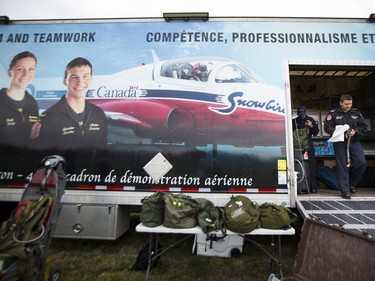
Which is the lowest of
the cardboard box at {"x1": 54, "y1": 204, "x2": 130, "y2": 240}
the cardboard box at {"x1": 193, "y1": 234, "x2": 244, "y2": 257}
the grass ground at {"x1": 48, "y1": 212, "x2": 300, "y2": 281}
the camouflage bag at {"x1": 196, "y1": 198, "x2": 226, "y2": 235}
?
the grass ground at {"x1": 48, "y1": 212, "x2": 300, "y2": 281}

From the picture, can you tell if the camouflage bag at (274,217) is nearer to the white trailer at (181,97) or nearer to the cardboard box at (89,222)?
the white trailer at (181,97)

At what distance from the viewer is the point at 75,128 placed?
2996 mm

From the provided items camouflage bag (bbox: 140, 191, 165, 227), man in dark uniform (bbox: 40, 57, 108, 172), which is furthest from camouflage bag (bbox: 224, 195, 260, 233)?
man in dark uniform (bbox: 40, 57, 108, 172)

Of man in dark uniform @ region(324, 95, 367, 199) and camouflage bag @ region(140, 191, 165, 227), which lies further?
man in dark uniform @ region(324, 95, 367, 199)

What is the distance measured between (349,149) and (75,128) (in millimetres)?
3966

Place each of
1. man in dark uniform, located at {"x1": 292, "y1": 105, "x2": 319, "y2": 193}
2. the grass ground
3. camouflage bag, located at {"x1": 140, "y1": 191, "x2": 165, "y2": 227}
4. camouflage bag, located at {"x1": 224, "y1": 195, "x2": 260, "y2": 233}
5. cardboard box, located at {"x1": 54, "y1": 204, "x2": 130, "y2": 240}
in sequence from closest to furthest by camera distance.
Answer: camouflage bag, located at {"x1": 224, "y1": 195, "x2": 260, "y2": 233} < camouflage bag, located at {"x1": 140, "y1": 191, "x2": 165, "y2": 227} < the grass ground < cardboard box, located at {"x1": 54, "y1": 204, "x2": 130, "y2": 240} < man in dark uniform, located at {"x1": 292, "y1": 105, "x2": 319, "y2": 193}

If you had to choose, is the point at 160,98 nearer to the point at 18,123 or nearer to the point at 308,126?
the point at 18,123

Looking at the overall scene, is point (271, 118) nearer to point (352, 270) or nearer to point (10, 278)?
point (352, 270)

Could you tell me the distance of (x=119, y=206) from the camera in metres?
2.93

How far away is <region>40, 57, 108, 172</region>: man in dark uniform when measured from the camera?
2.96m

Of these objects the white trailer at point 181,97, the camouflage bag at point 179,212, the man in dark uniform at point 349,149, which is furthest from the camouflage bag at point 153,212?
the man in dark uniform at point 349,149

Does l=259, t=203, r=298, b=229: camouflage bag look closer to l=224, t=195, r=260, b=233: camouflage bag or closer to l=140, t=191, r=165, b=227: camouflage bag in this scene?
l=224, t=195, r=260, b=233: camouflage bag

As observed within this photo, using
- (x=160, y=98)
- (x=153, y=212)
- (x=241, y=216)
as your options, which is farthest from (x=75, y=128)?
(x=241, y=216)

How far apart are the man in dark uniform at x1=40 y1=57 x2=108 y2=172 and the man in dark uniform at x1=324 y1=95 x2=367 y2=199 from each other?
336cm
